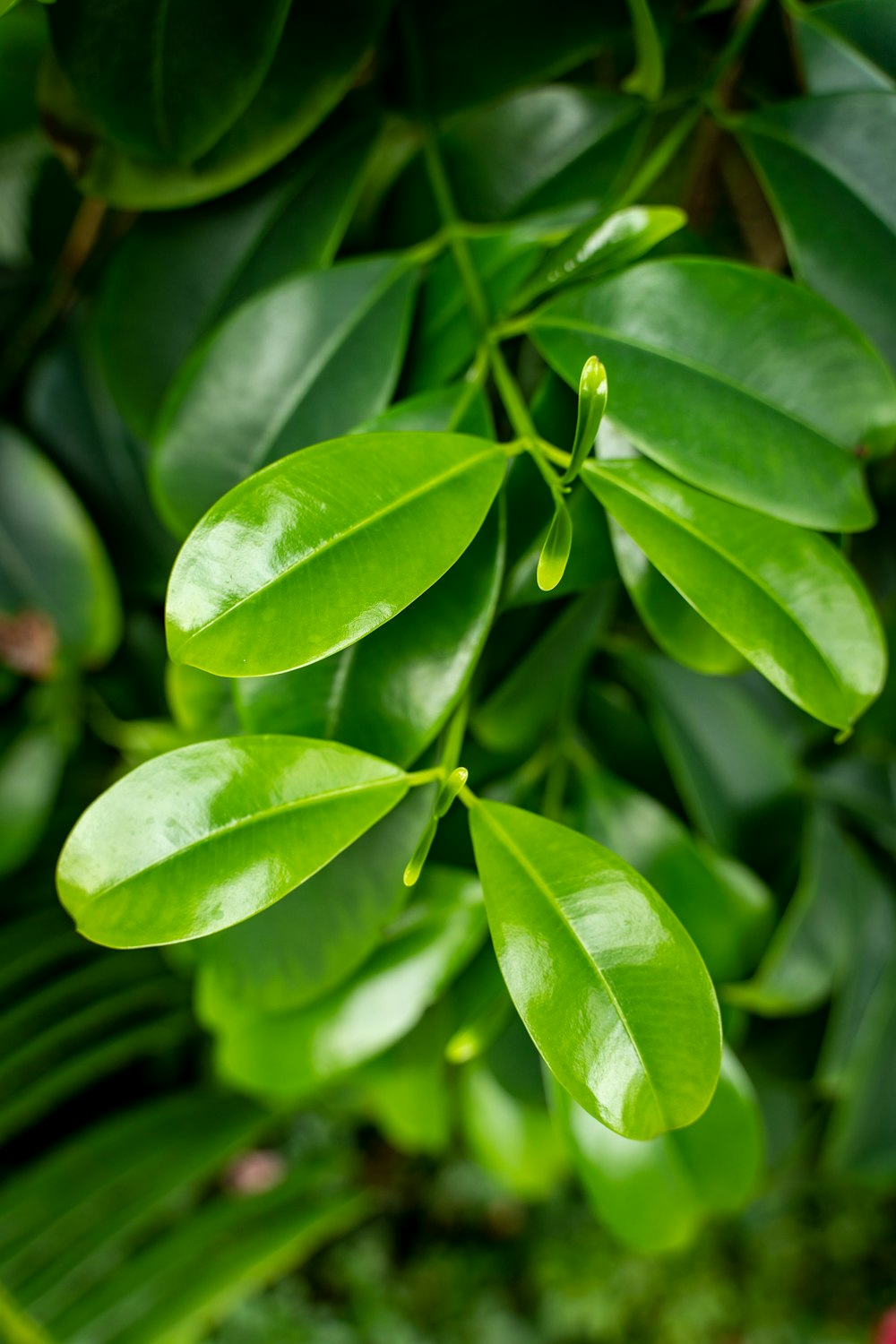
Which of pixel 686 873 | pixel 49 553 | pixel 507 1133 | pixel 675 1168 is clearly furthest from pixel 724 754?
pixel 49 553

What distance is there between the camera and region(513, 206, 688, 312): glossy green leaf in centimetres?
34

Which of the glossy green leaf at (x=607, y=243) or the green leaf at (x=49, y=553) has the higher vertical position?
the glossy green leaf at (x=607, y=243)

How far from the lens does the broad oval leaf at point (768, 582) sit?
0.31m

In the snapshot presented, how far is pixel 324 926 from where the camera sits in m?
0.40

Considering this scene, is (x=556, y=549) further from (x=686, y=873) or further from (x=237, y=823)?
(x=686, y=873)

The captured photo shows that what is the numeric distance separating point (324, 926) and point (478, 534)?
0.18m

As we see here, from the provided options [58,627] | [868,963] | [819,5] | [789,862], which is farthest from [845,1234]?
[819,5]

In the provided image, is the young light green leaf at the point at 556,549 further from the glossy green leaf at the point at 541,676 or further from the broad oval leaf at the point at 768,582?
the glossy green leaf at the point at 541,676

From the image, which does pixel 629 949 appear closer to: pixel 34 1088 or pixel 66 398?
pixel 66 398

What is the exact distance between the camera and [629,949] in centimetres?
27

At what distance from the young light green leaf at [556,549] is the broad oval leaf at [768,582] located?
0.04 metres

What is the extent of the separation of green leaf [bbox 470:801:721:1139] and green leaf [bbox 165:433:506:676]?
0.10 m

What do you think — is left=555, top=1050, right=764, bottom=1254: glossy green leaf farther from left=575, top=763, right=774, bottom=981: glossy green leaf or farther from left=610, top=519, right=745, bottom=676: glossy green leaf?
left=610, top=519, right=745, bottom=676: glossy green leaf

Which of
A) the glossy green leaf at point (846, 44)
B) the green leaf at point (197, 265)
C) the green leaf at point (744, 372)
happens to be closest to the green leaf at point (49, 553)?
the green leaf at point (197, 265)
